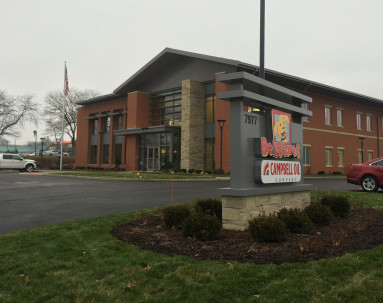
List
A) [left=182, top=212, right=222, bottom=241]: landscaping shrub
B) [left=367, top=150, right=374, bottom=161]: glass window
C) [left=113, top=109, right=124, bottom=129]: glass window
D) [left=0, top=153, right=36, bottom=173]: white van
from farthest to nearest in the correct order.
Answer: [left=113, top=109, right=124, bottom=129]: glass window
[left=367, top=150, right=374, bottom=161]: glass window
[left=0, top=153, right=36, bottom=173]: white van
[left=182, top=212, right=222, bottom=241]: landscaping shrub

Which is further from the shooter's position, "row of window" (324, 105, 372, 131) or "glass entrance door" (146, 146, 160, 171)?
"row of window" (324, 105, 372, 131)

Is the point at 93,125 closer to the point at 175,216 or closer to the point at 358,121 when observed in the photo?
the point at 358,121

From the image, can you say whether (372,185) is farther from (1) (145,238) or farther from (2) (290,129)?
(1) (145,238)

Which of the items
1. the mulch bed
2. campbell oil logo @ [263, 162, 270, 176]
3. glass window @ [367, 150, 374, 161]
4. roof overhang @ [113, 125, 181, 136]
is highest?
roof overhang @ [113, 125, 181, 136]

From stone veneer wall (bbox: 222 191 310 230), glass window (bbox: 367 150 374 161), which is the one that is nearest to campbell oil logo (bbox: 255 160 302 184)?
stone veneer wall (bbox: 222 191 310 230)

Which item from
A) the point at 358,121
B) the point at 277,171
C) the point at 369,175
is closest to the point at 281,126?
the point at 277,171

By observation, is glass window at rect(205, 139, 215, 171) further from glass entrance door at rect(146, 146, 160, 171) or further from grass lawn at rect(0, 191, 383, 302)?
grass lawn at rect(0, 191, 383, 302)

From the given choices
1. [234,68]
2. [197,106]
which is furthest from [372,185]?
[197,106]

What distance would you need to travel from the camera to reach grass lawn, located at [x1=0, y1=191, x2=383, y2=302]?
3.76 m

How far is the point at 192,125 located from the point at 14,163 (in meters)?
19.0

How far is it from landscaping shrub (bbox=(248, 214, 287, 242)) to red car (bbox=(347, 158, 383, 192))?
35.5 feet

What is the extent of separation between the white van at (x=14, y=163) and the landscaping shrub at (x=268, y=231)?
34469 millimetres

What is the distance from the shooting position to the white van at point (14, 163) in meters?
34.2

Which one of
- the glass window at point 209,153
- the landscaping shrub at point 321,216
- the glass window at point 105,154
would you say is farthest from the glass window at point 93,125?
the landscaping shrub at point 321,216
